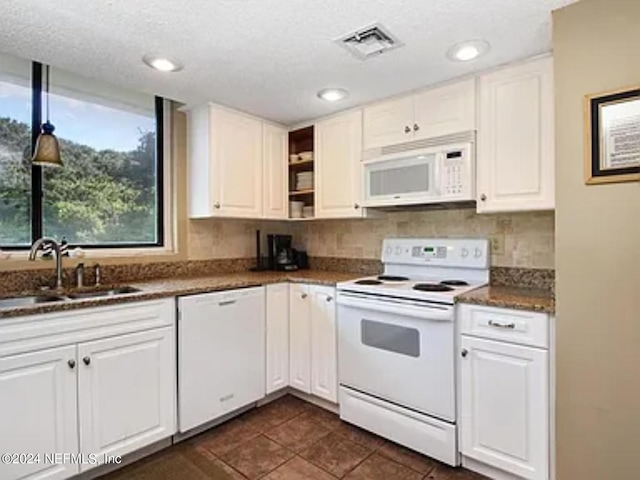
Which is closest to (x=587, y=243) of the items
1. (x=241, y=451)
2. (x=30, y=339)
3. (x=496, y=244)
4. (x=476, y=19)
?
(x=496, y=244)

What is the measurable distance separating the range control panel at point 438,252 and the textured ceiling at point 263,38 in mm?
1020

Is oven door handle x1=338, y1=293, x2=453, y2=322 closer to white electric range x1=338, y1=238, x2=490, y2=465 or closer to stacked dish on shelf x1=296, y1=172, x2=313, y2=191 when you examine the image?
white electric range x1=338, y1=238, x2=490, y2=465

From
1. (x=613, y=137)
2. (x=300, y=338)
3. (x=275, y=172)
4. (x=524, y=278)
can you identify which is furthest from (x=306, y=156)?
(x=613, y=137)

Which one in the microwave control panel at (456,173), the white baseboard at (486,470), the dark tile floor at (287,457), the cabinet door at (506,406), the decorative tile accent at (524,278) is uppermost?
the microwave control panel at (456,173)

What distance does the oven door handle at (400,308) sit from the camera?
1.92 meters

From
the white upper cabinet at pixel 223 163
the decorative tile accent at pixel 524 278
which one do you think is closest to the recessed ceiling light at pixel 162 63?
the white upper cabinet at pixel 223 163

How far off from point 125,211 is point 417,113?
2.09m

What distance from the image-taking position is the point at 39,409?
1.63 m

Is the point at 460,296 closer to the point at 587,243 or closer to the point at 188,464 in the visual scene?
the point at 587,243

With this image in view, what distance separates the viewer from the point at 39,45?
1.78 m

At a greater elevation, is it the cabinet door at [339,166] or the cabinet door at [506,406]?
the cabinet door at [339,166]

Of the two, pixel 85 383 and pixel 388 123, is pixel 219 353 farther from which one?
pixel 388 123

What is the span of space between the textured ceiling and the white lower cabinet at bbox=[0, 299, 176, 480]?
1.27 m

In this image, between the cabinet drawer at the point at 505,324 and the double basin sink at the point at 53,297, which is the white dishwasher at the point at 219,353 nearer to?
the double basin sink at the point at 53,297
